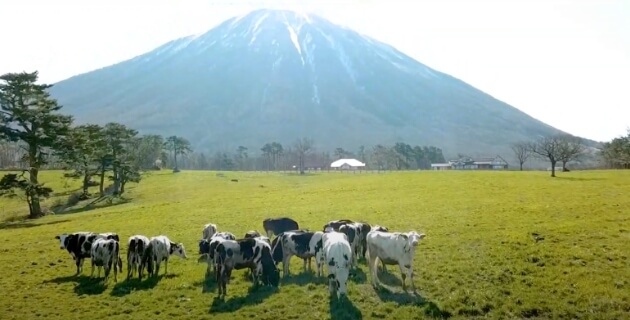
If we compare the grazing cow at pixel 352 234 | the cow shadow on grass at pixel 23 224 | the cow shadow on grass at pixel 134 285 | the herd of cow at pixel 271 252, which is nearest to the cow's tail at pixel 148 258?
the herd of cow at pixel 271 252

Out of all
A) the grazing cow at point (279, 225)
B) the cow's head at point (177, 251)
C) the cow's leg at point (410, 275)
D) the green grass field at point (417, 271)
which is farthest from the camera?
the grazing cow at point (279, 225)

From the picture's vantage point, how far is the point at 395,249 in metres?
15.0

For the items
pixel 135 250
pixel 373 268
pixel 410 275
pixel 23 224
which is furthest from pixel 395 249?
pixel 23 224

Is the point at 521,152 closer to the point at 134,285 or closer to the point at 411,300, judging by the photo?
the point at 411,300

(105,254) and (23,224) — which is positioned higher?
(105,254)

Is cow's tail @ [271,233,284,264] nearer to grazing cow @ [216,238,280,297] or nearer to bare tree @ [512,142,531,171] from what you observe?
grazing cow @ [216,238,280,297]

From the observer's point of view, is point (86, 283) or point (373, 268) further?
point (86, 283)

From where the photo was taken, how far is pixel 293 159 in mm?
148750

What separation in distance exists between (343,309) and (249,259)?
148 inches

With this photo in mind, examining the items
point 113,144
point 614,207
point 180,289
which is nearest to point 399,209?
point 614,207

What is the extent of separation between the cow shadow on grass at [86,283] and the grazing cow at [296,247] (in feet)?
18.4

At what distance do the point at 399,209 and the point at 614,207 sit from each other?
12606mm

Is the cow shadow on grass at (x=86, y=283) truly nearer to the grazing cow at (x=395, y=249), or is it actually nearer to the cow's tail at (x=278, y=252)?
the cow's tail at (x=278, y=252)

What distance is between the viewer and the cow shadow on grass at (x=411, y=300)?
12723mm
